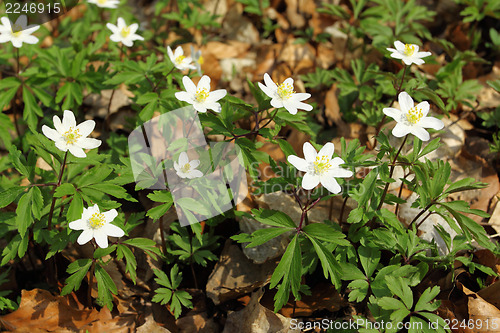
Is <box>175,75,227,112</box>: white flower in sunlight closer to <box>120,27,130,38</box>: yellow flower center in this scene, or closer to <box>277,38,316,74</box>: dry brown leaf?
<box>120,27,130,38</box>: yellow flower center

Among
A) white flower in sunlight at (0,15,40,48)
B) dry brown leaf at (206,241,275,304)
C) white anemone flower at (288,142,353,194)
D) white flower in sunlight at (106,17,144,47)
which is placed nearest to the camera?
white anemone flower at (288,142,353,194)

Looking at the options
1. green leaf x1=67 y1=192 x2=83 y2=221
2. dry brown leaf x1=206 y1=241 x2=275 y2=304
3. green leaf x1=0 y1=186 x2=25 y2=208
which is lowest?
dry brown leaf x1=206 y1=241 x2=275 y2=304

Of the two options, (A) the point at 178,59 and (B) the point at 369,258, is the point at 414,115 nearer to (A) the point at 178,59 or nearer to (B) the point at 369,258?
(B) the point at 369,258

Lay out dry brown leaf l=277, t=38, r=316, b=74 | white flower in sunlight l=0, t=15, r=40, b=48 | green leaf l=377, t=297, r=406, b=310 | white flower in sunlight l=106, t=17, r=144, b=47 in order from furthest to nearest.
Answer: dry brown leaf l=277, t=38, r=316, b=74, white flower in sunlight l=106, t=17, r=144, b=47, white flower in sunlight l=0, t=15, r=40, b=48, green leaf l=377, t=297, r=406, b=310

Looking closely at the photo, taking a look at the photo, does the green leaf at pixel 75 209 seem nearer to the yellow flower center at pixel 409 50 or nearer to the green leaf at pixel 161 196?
the green leaf at pixel 161 196

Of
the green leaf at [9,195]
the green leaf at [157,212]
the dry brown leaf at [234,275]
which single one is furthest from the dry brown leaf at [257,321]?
the green leaf at [9,195]

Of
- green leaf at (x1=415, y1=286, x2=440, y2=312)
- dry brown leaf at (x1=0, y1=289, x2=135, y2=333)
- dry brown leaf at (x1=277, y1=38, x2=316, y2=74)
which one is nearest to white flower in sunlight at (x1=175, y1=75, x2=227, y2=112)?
dry brown leaf at (x1=0, y1=289, x2=135, y2=333)

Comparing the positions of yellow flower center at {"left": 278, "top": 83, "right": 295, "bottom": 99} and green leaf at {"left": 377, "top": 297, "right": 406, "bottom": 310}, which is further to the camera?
yellow flower center at {"left": 278, "top": 83, "right": 295, "bottom": 99}
